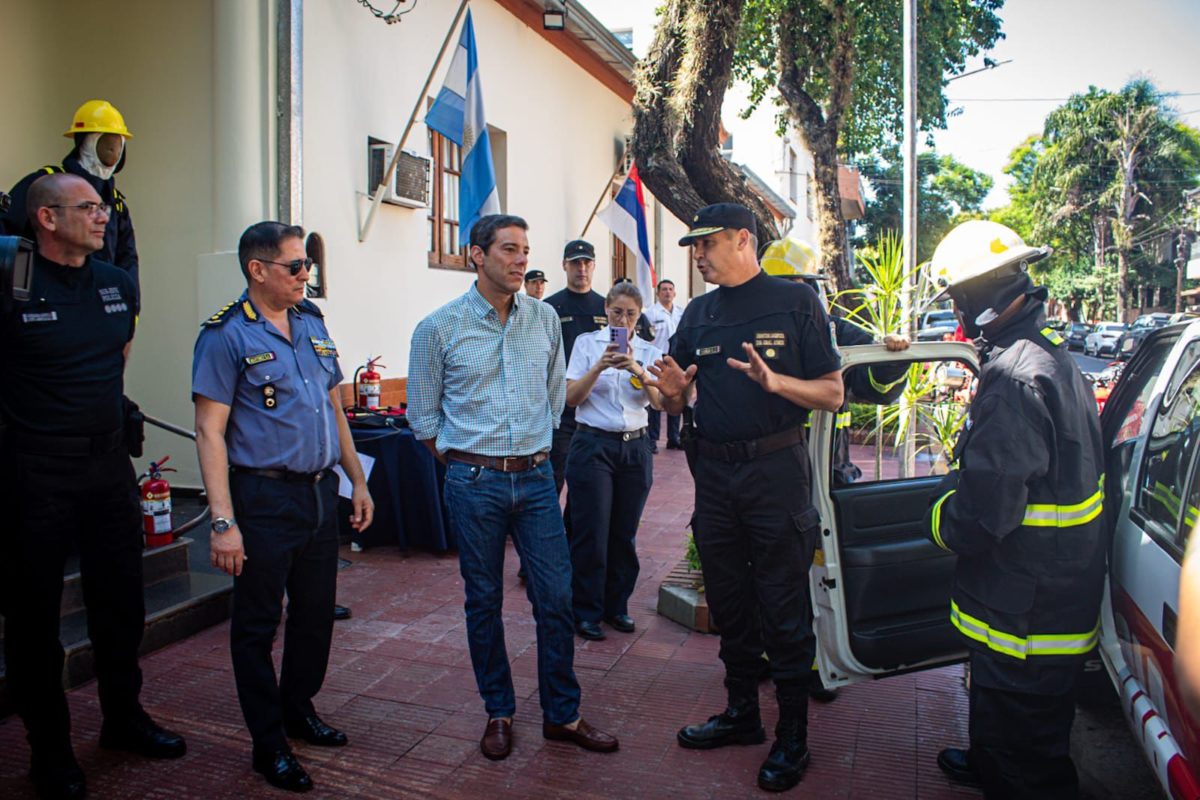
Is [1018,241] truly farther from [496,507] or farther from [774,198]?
[774,198]

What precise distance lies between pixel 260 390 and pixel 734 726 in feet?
7.28

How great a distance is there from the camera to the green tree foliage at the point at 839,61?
13.4 m

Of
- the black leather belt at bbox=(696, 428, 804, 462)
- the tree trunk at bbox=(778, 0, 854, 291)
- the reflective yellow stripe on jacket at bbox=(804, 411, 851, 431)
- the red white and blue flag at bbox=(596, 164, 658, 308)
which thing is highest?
the tree trunk at bbox=(778, 0, 854, 291)

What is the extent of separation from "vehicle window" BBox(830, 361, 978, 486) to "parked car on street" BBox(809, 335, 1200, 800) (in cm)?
29

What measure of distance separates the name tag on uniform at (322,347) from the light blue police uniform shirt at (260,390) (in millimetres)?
78

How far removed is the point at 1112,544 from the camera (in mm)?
3186

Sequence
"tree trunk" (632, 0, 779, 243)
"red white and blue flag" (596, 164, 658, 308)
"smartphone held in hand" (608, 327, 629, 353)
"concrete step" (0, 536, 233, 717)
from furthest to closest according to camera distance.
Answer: "red white and blue flag" (596, 164, 658, 308), "tree trunk" (632, 0, 779, 243), "concrete step" (0, 536, 233, 717), "smartphone held in hand" (608, 327, 629, 353)

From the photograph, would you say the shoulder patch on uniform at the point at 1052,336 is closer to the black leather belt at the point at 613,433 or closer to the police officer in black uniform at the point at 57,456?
the black leather belt at the point at 613,433

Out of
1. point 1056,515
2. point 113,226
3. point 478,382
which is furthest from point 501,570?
point 113,226

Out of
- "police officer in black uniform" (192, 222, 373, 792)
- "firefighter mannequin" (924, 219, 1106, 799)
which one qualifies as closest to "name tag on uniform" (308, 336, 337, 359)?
"police officer in black uniform" (192, 222, 373, 792)

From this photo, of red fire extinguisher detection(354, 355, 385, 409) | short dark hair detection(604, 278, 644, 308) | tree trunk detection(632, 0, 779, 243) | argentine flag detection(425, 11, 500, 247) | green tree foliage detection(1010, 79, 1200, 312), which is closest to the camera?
short dark hair detection(604, 278, 644, 308)

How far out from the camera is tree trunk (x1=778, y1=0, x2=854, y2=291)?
1343cm

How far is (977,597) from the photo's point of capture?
293 cm

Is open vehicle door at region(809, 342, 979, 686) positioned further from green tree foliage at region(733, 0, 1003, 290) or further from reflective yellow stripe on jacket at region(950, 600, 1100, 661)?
green tree foliage at region(733, 0, 1003, 290)
